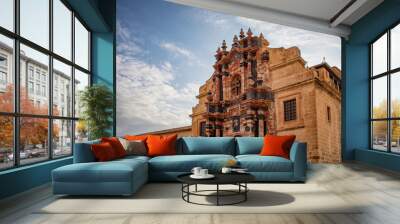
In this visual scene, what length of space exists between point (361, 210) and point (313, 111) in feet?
19.7

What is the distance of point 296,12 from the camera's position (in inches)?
339

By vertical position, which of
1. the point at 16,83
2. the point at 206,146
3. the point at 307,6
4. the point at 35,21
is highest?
the point at 307,6

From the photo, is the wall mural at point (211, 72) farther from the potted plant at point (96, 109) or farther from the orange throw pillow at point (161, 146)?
the orange throw pillow at point (161, 146)

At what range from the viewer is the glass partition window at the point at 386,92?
7.65 meters

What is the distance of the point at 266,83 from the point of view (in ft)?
33.3

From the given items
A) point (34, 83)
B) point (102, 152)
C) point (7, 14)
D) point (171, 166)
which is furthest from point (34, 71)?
point (171, 166)

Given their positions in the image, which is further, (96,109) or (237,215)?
(96,109)

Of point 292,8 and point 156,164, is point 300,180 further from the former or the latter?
point 292,8

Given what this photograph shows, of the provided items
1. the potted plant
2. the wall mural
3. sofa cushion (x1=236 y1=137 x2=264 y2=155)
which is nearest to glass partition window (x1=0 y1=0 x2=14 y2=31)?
the potted plant

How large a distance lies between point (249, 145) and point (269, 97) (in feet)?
12.8

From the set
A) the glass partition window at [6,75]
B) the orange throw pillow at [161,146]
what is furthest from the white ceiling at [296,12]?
the glass partition window at [6,75]

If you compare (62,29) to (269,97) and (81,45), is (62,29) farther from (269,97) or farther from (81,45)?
(269,97)

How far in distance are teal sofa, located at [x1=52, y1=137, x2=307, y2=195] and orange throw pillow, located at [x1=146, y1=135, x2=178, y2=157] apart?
0.20 meters

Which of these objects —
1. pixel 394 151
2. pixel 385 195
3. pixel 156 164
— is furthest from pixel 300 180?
pixel 394 151
